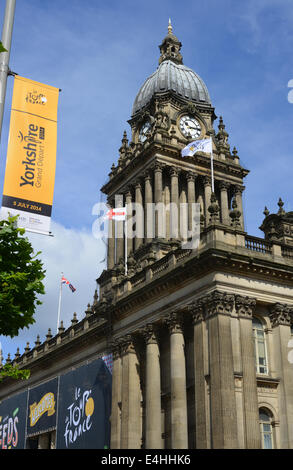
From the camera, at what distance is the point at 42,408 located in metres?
54.3

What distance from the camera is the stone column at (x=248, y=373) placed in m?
31.8

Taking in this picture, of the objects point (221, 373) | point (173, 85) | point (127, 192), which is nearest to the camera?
point (221, 373)

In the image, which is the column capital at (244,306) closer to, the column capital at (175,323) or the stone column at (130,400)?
the column capital at (175,323)

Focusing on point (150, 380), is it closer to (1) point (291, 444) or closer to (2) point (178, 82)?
(1) point (291, 444)

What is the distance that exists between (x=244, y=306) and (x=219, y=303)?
1736mm

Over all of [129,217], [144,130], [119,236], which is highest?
[144,130]

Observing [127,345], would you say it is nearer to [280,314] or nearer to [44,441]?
[280,314]

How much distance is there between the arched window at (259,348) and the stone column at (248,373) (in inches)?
62.7

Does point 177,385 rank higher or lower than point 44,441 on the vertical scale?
lower

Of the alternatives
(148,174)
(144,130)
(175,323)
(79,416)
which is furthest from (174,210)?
(175,323)

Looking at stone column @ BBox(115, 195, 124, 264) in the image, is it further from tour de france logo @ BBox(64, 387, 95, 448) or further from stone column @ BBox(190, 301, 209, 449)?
stone column @ BBox(190, 301, 209, 449)

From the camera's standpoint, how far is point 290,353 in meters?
35.4

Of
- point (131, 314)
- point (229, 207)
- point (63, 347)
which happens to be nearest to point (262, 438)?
point (131, 314)

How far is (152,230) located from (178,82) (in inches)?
718
